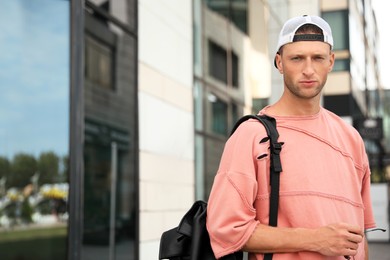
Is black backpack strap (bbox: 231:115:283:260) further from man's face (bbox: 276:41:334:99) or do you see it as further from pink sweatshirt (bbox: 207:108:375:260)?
man's face (bbox: 276:41:334:99)

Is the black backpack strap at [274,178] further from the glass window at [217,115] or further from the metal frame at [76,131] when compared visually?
the glass window at [217,115]

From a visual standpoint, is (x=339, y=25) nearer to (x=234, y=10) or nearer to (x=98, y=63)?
(x=234, y=10)

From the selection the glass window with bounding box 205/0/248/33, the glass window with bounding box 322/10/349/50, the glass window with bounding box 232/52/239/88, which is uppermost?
the glass window with bounding box 322/10/349/50

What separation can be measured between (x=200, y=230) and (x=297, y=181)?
13.1 inches

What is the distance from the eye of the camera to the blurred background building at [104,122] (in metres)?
7.51

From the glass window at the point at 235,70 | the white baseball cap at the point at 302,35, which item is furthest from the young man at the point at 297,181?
the glass window at the point at 235,70

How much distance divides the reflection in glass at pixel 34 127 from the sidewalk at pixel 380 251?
9254mm

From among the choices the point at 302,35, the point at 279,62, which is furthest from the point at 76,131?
the point at 302,35

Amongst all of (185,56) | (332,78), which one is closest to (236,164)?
(185,56)

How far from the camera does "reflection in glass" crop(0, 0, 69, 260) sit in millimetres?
7566

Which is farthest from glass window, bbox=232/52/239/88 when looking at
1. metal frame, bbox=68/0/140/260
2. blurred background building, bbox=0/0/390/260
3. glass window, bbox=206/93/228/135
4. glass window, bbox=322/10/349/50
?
glass window, bbox=322/10/349/50

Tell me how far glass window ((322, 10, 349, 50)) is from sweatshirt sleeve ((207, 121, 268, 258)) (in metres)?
18.3

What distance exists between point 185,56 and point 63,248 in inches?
147

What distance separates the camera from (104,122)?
8945mm
